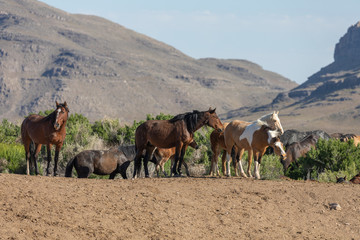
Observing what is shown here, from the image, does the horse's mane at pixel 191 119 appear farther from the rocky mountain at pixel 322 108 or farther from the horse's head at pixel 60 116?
the rocky mountain at pixel 322 108

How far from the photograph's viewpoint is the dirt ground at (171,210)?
35.9ft

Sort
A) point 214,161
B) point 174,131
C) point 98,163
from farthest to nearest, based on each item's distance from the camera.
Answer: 1. point 214,161
2. point 98,163
3. point 174,131

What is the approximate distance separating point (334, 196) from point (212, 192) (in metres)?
2.77

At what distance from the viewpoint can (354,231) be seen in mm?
12234

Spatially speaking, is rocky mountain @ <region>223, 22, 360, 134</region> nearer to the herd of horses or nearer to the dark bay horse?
the herd of horses

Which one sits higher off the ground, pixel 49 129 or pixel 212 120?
pixel 212 120

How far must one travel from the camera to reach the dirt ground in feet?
35.9

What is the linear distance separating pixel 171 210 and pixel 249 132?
13.8 feet

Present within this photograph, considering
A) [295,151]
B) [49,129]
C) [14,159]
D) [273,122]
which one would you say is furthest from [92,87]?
[273,122]

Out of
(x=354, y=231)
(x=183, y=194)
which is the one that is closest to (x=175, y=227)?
(x=183, y=194)

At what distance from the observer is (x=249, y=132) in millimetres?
15516

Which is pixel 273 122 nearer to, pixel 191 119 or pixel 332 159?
pixel 191 119

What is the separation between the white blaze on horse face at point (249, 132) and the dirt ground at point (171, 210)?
1.48 metres

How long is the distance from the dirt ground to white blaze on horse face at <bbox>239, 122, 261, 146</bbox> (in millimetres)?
1476
